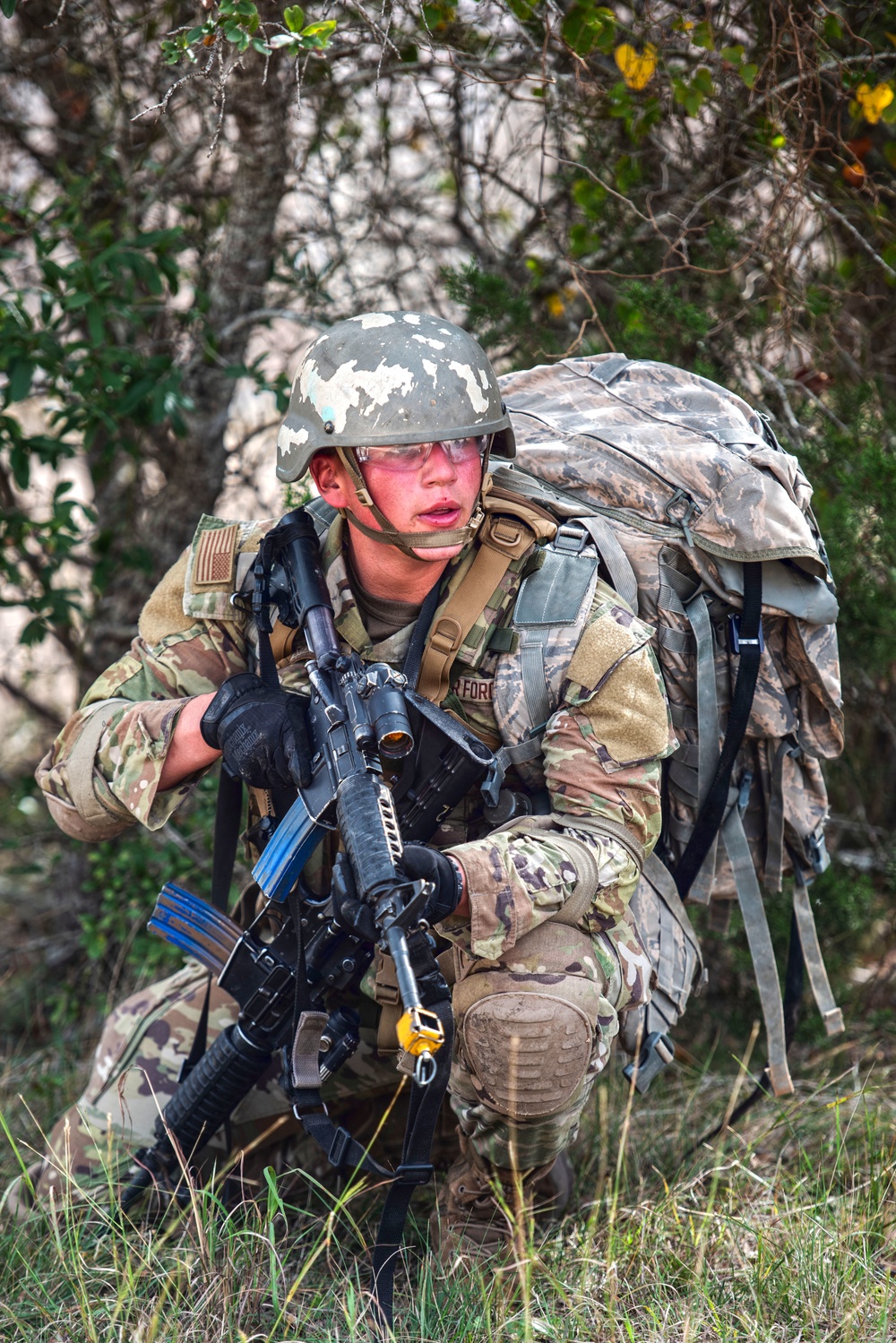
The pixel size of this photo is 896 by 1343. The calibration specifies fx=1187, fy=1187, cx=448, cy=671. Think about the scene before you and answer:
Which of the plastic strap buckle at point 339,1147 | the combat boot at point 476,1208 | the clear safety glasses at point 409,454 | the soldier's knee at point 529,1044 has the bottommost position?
the combat boot at point 476,1208

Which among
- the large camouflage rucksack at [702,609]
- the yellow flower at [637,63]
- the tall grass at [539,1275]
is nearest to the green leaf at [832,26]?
the yellow flower at [637,63]

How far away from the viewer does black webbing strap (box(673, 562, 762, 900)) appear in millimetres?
2688

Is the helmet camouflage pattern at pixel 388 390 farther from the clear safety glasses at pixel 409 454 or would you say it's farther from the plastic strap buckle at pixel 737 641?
the plastic strap buckle at pixel 737 641

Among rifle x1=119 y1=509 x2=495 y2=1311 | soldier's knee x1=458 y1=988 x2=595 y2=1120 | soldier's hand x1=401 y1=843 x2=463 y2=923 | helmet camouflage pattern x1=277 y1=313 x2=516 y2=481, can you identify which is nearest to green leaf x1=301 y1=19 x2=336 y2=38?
helmet camouflage pattern x1=277 y1=313 x2=516 y2=481

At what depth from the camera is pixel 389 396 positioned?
2.46 meters

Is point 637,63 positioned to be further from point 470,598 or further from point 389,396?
point 470,598

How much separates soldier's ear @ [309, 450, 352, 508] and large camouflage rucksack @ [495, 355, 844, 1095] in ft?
1.33

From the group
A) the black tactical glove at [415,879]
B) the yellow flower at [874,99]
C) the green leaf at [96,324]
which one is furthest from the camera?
the green leaf at [96,324]

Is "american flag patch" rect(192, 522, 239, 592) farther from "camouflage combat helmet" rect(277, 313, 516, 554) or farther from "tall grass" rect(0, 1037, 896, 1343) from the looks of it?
"tall grass" rect(0, 1037, 896, 1343)

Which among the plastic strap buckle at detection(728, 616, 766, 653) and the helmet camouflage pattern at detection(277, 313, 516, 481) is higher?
the helmet camouflage pattern at detection(277, 313, 516, 481)

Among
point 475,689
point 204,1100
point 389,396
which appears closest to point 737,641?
point 475,689

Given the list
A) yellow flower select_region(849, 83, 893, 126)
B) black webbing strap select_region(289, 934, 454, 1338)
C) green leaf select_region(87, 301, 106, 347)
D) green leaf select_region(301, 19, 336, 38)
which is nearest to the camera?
black webbing strap select_region(289, 934, 454, 1338)

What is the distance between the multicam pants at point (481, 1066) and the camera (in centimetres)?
238

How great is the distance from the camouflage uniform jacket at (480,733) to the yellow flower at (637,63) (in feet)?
5.16
